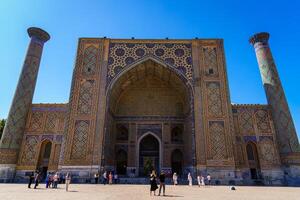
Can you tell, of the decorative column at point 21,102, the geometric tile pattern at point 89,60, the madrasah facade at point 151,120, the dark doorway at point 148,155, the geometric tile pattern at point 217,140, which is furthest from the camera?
the dark doorway at point 148,155

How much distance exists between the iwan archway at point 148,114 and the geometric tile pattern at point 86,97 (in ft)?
3.99

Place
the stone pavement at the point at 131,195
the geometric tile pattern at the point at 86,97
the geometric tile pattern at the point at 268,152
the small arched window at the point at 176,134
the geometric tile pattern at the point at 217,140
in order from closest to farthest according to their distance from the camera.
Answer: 1. the stone pavement at the point at 131,195
2. the geometric tile pattern at the point at 217,140
3. the geometric tile pattern at the point at 268,152
4. the geometric tile pattern at the point at 86,97
5. the small arched window at the point at 176,134

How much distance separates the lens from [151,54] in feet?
47.0

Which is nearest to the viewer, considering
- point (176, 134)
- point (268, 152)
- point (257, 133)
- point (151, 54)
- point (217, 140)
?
point (217, 140)

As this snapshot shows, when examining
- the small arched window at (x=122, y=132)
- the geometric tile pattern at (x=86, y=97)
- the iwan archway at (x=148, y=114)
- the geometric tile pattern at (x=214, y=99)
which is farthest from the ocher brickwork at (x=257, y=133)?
the geometric tile pattern at (x=86, y=97)

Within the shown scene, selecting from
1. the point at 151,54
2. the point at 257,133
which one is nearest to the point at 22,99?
the point at 151,54

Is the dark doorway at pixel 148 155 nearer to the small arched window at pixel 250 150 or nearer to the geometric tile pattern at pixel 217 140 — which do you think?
the geometric tile pattern at pixel 217 140

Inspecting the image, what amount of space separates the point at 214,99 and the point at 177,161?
528cm

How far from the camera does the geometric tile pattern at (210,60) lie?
13.8m

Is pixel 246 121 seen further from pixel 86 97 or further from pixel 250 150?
pixel 86 97

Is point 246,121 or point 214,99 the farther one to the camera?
point 246,121

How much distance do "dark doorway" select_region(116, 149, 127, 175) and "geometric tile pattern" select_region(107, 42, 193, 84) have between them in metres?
5.47

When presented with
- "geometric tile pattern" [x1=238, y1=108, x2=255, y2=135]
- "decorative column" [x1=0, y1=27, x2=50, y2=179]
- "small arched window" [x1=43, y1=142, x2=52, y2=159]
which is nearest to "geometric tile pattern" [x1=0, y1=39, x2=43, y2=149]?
"decorative column" [x1=0, y1=27, x2=50, y2=179]

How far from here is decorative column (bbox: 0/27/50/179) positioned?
12.3m
